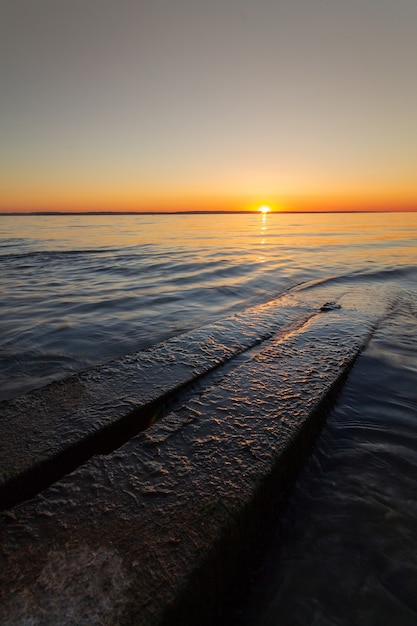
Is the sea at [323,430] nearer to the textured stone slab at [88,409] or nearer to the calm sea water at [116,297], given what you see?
the calm sea water at [116,297]

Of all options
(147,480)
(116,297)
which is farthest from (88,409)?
(116,297)

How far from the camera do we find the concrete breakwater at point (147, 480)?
1.01 meters

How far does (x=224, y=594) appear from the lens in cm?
123

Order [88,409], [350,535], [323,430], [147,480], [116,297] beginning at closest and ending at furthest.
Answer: [147,480]
[350,535]
[88,409]
[323,430]
[116,297]

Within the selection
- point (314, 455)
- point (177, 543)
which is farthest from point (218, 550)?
point (314, 455)

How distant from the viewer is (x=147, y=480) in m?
1.42

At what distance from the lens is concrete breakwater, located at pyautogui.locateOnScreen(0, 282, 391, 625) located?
1006mm

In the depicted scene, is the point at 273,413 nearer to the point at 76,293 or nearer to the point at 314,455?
the point at 314,455

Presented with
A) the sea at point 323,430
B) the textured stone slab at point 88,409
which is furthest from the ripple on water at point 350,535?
the textured stone slab at point 88,409

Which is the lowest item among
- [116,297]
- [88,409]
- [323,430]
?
[116,297]

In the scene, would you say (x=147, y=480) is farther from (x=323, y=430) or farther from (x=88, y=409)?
(x=323, y=430)

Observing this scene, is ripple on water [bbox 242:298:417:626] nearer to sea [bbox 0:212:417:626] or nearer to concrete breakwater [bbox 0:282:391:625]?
sea [bbox 0:212:417:626]

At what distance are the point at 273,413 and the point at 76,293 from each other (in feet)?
22.1

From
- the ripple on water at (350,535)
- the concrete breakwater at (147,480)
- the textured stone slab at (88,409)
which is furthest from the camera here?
the textured stone slab at (88,409)
